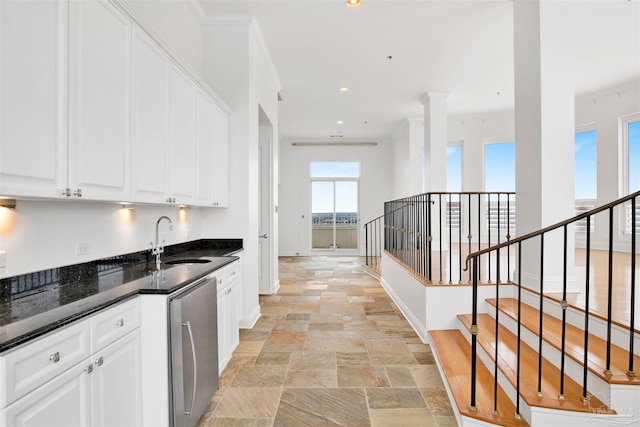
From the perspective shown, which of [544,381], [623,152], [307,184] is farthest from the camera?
[307,184]

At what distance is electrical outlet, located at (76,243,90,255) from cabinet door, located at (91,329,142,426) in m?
0.70

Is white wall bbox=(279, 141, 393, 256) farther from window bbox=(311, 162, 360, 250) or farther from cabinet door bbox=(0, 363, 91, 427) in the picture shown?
cabinet door bbox=(0, 363, 91, 427)

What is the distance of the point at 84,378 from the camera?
4.59 ft

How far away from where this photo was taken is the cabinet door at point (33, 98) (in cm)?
129

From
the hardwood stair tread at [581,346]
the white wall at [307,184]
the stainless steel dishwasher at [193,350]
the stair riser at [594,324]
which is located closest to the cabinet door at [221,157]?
the stainless steel dishwasher at [193,350]

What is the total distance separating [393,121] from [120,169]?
7272 mm

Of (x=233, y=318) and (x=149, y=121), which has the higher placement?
(x=149, y=121)

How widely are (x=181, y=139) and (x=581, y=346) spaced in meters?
3.35

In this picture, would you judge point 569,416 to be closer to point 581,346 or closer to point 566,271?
point 581,346

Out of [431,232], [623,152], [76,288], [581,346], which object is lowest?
[581,346]

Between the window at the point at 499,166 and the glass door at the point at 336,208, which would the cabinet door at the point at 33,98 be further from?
the glass door at the point at 336,208

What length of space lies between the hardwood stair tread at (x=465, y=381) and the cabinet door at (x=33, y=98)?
105 inches

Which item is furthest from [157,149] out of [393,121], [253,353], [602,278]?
[393,121]

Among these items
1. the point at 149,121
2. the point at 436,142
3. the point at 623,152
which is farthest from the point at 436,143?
the point at 149,121
